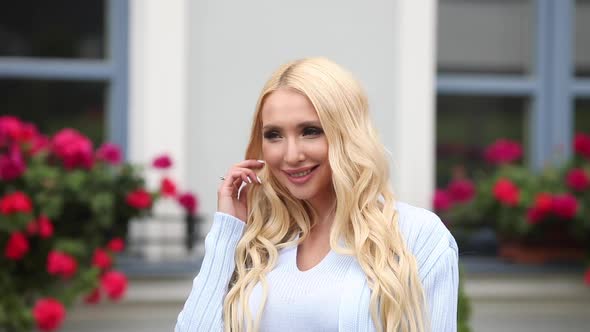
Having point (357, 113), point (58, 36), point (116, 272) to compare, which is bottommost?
point (116, 272)

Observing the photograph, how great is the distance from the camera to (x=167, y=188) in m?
3.78

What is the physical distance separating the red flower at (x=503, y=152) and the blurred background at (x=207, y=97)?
20 cm

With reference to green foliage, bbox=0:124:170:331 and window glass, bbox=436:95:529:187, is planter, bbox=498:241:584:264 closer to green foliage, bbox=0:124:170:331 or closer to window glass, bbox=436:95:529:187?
window glass, bbox=436:95:529:187

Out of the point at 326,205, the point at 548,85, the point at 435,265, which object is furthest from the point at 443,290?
the point at 548,85

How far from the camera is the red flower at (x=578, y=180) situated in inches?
159

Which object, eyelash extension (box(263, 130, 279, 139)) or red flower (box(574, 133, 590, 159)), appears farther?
red flower (box(574, 133, 590, 159))

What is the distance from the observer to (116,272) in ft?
12.3

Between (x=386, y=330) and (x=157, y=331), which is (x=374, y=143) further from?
(x=157, y=331)

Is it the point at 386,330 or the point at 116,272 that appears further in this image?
the point at 116,272

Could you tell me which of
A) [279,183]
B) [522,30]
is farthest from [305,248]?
[522,30]

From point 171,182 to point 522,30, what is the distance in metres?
1.93

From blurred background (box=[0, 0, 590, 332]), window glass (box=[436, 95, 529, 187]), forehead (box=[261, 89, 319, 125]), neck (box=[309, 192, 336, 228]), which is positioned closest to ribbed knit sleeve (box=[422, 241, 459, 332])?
neck (box=[309, 192, 336, 228])

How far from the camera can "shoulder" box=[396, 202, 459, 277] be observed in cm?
233

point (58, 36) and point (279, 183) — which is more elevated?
point (58, 36)
